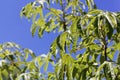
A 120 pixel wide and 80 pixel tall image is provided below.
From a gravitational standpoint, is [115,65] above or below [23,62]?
below

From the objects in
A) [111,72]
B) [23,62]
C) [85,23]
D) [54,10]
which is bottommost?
[111,72]

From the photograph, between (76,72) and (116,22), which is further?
(76,72)

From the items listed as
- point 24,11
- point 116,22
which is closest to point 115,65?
point 116,22

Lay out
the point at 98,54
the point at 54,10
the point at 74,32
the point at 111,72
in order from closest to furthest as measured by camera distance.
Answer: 1. the point at 111,72
2. the point at 74,32
3. the point at 98,54
4. the point at 54,10

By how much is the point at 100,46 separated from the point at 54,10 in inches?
20.3

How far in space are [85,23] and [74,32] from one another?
0.26 metres

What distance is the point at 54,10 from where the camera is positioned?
2770mm

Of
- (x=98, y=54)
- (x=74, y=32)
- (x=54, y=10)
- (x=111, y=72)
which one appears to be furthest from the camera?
(x=54, y=10)

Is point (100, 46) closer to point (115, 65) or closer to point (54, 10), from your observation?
point (115, 65)

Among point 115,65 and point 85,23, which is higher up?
point 85,23

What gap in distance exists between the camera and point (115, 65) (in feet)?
7.16

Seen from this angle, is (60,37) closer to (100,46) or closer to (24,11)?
(100,46)

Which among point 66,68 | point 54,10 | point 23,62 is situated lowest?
point 66,68

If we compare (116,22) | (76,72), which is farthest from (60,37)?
(116,22)
